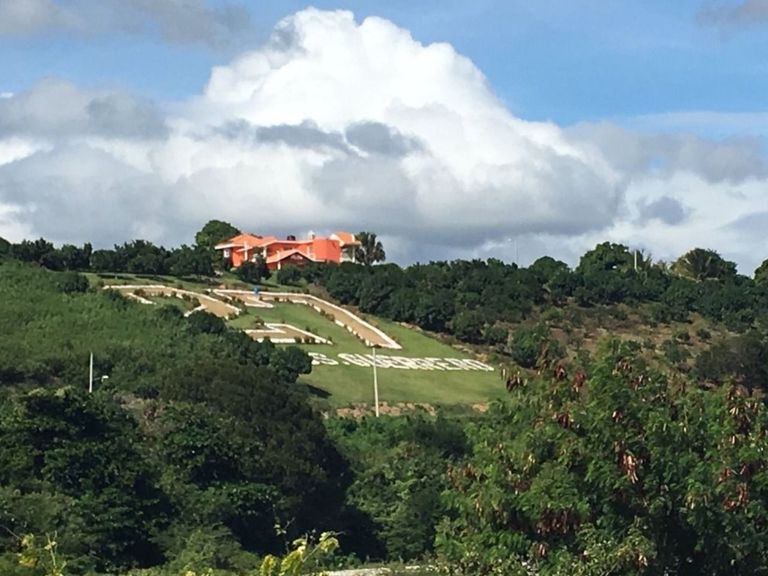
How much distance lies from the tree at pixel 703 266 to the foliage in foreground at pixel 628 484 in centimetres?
9869

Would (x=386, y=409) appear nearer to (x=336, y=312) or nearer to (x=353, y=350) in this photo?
(x=353, y=350)

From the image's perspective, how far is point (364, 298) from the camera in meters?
93.8

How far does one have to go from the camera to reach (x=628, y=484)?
18.5 meters

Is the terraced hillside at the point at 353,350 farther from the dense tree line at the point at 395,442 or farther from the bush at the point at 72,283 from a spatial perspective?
the bush at the point at 72,283

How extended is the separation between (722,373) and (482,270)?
28.4 meters

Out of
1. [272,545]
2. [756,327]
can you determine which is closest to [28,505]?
[272,545]

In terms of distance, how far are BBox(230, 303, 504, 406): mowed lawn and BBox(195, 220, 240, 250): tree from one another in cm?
4855

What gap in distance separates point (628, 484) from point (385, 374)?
190 ft

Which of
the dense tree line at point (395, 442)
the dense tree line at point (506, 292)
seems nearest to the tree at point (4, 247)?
the dense tree line at point (395, 442)

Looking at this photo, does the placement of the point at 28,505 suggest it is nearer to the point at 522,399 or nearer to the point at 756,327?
the point at 522,399

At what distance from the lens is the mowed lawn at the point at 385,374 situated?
237 ft

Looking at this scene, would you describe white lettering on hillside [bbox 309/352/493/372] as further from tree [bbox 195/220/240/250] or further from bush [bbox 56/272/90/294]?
tree [bbox 195/220/240/250]

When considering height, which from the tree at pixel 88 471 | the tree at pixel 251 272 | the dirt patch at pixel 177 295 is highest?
the tree at pixel 251 272

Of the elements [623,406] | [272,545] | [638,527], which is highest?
[623,406]
